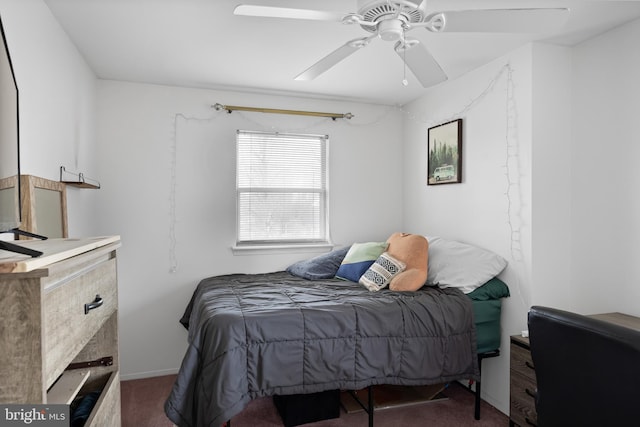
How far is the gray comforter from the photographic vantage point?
7.05 feet

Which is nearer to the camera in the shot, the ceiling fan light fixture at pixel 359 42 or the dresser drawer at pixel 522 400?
the ceiling fan light fixture at pixel 359 42

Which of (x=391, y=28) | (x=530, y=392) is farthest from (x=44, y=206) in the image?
(x=530, y=392)

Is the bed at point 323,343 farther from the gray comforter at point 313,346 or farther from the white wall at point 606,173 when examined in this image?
the white wall at point 606,173

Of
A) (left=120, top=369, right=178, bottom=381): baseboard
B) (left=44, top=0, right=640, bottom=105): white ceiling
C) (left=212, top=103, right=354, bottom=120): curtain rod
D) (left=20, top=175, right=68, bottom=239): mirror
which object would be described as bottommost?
(left=120, top=369, right=178, bottom=381): baseboard

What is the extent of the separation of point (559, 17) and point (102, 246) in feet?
6.44

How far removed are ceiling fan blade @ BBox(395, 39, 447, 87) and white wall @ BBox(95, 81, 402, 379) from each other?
178 centimetres

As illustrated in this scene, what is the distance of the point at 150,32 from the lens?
8.11 feet

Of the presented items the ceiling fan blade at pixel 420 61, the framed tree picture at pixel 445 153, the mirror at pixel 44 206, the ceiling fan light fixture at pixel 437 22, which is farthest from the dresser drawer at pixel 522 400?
the mirror at pixel 44 206

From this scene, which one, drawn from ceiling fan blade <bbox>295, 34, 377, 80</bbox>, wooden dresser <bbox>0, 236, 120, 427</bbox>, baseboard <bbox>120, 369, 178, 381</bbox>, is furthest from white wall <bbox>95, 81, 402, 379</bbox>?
wooden dresser <bbox>0, 236, 120, 427</bbox>

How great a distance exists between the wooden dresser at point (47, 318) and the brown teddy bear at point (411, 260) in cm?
203

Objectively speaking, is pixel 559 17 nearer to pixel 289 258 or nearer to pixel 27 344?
pixel 27 344

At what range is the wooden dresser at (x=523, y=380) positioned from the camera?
2.28 metres

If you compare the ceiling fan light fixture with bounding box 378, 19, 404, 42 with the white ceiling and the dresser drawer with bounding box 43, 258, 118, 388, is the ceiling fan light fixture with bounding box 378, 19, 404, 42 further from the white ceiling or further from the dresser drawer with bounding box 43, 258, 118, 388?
the dresser drawer with bounding box 43, 258, 118, 388

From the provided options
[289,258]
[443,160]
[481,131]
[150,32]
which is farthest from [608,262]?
[150,32]
